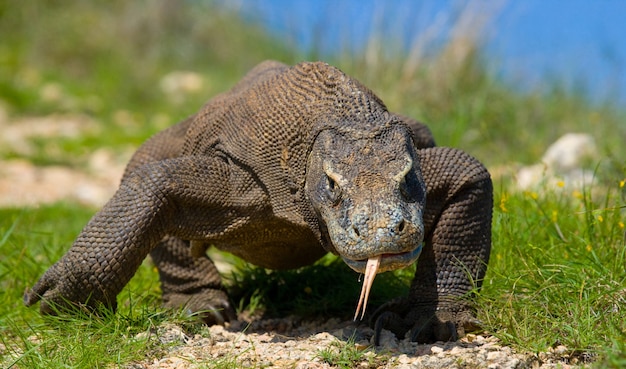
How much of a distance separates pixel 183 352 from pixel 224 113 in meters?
1.40

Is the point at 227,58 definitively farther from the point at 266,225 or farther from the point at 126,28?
the point at 266,225

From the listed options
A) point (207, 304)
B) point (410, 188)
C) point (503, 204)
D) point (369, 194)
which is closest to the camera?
point (369, 194)

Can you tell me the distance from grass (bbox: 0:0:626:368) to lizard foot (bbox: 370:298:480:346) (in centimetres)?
11

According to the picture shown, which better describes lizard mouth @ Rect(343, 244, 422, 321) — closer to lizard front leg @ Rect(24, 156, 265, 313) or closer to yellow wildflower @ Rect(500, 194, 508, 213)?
lizard front leg @ Rect(24, 156, 265, 313)

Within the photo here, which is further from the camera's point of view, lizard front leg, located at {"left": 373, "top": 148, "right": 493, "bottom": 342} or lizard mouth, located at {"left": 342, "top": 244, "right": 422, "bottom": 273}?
lizard front leg, located at {"left": 373, "top": 148, "right": 493, "bottom": 342}

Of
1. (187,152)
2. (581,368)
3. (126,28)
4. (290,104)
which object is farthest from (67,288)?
(126,28)

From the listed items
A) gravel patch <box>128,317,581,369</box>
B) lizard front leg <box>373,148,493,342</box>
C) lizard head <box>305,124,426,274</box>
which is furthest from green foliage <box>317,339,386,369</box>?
lizard head <box>305,124,426,274</box>

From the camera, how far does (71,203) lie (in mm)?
9320

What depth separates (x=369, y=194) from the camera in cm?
371

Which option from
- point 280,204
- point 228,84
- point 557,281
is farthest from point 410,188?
point 228,84

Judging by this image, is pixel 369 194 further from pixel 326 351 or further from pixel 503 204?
pixel 503 204

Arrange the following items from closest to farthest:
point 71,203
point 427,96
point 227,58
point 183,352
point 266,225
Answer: point 183,352, point 266,225, point 71,203, point 427,96, point 227,58

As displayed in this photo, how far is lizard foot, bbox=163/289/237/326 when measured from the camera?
17.3 feet

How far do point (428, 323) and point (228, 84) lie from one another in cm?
1158
